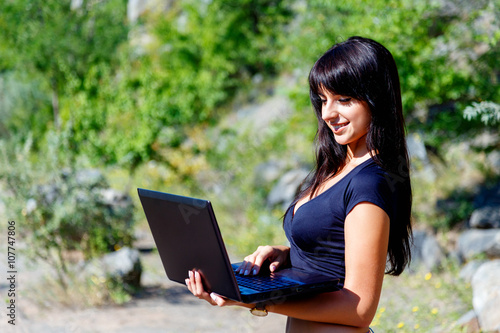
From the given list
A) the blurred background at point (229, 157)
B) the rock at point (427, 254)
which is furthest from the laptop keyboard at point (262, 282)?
the rock at point (427, 254)

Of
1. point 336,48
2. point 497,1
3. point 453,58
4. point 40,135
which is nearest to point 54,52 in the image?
point 40,135

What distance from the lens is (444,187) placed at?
7.59 metres

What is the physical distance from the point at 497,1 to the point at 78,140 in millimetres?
5986

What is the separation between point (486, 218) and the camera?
20.8 ft

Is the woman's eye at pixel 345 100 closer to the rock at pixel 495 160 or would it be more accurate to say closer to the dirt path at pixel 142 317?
the dirt path at pixel 142 317

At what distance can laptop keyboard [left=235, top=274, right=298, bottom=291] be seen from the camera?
5.09 feet

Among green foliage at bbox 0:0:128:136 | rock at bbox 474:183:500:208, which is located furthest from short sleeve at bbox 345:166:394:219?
green foliage at bbox 0:0:128:136

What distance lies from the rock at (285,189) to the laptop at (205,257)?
6.83 m

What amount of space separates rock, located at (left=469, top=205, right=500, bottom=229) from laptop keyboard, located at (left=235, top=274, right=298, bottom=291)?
5.31m

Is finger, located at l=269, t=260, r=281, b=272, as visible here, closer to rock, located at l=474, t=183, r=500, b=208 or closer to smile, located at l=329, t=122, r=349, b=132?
smile, located at l=329, t=122, r=349, b=132

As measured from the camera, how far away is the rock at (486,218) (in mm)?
6298

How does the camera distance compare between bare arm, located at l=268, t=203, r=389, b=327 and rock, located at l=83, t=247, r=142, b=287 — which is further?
rock, located at l=83, t=247, r=142, b=287

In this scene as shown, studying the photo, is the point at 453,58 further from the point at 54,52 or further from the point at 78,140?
the point at 54,52

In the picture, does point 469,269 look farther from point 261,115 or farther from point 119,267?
point 261,115
